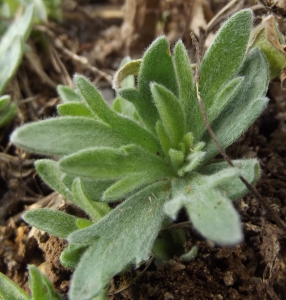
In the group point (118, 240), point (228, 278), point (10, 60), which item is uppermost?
point (10, 60)

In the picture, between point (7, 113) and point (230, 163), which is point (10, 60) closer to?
point (7, 113)

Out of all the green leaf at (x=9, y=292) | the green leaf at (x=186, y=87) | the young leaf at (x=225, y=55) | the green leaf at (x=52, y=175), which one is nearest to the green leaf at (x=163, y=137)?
the green leaf at (x=186, y=87)

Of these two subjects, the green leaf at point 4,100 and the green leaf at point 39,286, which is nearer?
the green leaf at point 39,286

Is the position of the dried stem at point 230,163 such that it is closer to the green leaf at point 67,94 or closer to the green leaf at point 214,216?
the green leaf at point 214,216

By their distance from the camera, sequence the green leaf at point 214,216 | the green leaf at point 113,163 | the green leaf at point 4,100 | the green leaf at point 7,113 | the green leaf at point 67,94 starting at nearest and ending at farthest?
the green leaf at point 214,216
the green leaf at point 113,163
the green leaf at point 67,94
the green leaf at point 4,100
the green leaf at point 7,113

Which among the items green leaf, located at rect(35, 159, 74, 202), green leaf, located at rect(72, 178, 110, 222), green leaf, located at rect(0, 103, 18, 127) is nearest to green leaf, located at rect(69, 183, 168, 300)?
green leaf, located at rect(72, 178, 110, 222)

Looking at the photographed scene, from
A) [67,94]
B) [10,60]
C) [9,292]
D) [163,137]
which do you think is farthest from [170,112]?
[10,60]
